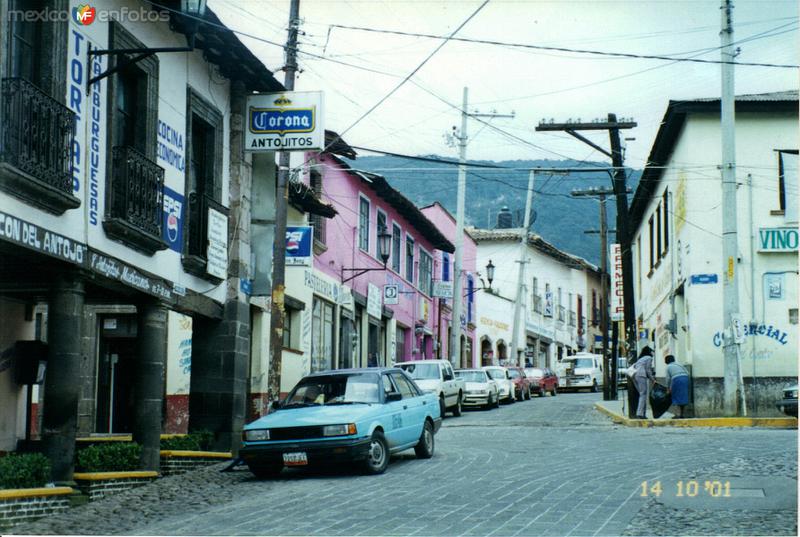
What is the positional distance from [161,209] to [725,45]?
1326 centimetres

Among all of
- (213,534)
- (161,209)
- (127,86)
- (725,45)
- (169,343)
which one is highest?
(725,45)

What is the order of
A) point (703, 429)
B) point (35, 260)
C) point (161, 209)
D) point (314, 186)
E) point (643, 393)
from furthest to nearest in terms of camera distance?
point (314, 186), point (643, 393), point (703, 429), point (161, 209), point (35, 260)

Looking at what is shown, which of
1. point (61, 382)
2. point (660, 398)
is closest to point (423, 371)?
point (660, 398)

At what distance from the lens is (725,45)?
24109 mm

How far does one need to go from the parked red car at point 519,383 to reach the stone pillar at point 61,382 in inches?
1162

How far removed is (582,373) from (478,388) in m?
23.4

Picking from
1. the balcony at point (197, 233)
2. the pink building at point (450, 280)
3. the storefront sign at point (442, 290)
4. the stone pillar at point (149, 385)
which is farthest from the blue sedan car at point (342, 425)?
the pink building at point (450, 280)

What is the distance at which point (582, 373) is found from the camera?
191 feet

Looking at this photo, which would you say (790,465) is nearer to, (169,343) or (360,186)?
(169,343)

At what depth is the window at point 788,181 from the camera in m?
26.4

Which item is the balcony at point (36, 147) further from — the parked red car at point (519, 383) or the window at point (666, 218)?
the parked red car at point (519, 383)

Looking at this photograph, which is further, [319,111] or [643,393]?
[643,393]

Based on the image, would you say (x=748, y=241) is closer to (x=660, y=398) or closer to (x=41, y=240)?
(x=660, y=398)

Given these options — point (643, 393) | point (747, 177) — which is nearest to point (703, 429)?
point (643, 393)
